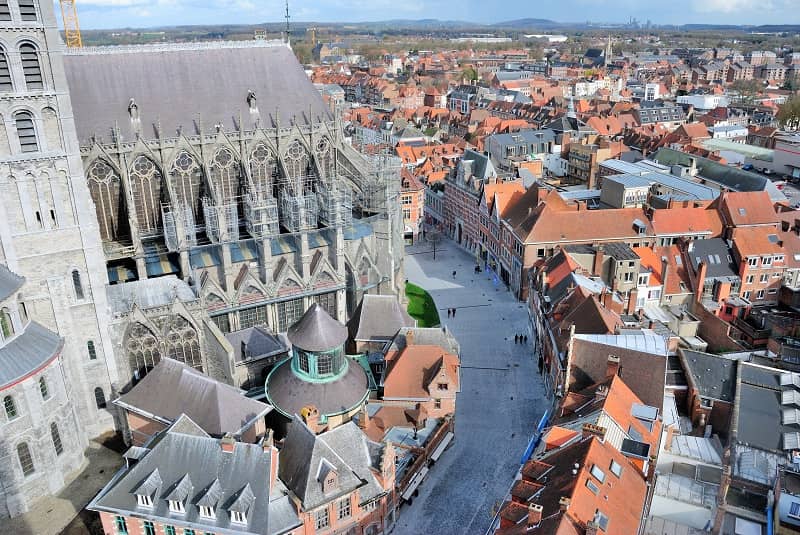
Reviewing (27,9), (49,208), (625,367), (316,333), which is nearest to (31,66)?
(27,9)

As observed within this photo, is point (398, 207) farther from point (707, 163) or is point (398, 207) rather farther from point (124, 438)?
point (707, 163)

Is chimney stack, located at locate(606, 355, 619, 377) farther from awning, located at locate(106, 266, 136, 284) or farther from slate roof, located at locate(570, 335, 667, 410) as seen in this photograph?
awning, located at locate(106, 266, 136, 284)

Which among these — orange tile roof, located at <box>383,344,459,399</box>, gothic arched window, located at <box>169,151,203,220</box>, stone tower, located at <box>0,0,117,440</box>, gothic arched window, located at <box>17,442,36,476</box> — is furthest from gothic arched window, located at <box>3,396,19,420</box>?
orange tile roof, located at <box>383,344,459,399</box>

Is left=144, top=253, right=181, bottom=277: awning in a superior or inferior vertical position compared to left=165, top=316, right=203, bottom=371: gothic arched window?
superior

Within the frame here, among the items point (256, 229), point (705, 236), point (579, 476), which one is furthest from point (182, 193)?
point (705, 236)

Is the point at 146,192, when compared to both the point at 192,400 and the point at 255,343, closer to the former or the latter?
the point at 255,343

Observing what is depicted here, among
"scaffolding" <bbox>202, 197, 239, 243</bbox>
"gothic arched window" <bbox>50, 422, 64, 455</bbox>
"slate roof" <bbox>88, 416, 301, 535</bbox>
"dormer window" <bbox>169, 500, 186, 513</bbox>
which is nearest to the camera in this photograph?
"slate roof" <bbox>88, 416, 301, 535</bbox>

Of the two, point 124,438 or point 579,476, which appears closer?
point 579,476
